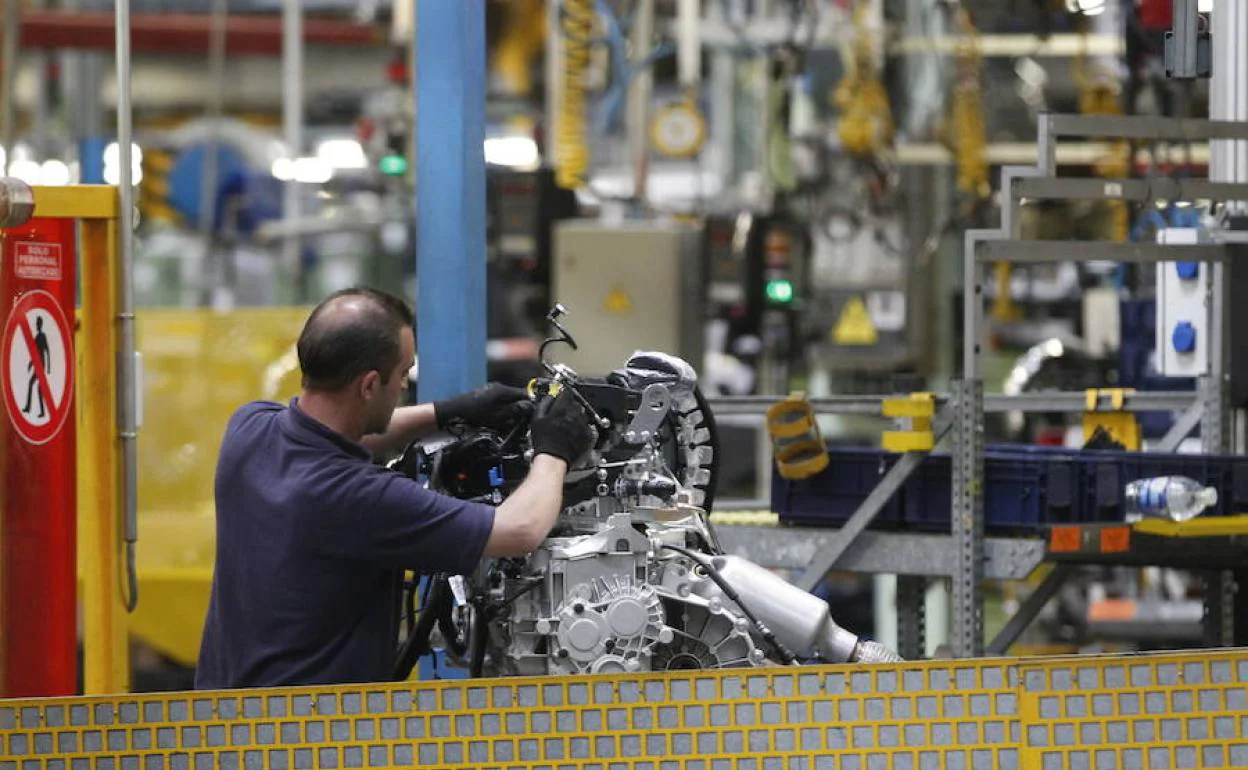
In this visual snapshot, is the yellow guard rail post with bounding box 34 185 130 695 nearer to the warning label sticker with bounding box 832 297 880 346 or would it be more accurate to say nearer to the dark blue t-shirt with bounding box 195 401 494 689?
the dark blue t-shirt with bounding box 195 401 494 689

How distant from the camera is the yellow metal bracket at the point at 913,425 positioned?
593 cm

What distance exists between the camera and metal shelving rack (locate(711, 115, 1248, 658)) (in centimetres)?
580

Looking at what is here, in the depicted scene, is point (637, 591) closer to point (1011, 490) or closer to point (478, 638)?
point (478, 638)

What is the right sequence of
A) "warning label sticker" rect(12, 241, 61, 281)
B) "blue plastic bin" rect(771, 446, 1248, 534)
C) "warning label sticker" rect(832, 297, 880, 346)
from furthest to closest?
"warning label sticker" rect(832, 297, 880, 346), "blue plastic bin" rect(771, 446, 1248, 534), "warning label sticker" rect(12, 241, 61, 281)

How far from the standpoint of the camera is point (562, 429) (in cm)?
408

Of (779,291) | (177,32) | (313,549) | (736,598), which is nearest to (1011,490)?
(736,598)

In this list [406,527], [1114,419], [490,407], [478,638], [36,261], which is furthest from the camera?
[1114,419]

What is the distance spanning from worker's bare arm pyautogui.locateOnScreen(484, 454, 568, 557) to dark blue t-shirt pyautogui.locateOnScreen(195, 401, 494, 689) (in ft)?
0.10

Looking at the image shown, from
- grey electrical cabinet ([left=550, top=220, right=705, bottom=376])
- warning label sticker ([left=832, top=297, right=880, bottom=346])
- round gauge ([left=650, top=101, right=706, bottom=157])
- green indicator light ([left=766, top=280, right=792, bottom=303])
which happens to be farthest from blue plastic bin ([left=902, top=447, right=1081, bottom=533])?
warning label sticker ([left=832, top=297, right=880, bottom=346])

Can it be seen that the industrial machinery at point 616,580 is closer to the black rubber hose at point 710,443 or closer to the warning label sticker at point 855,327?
the black rubber hose at point 710,443

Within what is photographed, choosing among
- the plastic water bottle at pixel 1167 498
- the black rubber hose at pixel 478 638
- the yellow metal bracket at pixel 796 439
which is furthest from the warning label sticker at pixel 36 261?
the plastic water bottle at pixel 1167 498

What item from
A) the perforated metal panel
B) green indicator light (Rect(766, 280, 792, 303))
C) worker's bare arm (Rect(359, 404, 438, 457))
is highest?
green indicator light (Rect(766, 280, 792, 303))

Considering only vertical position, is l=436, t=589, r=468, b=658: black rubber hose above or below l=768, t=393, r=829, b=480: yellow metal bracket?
below

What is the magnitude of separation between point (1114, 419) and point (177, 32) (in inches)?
600
